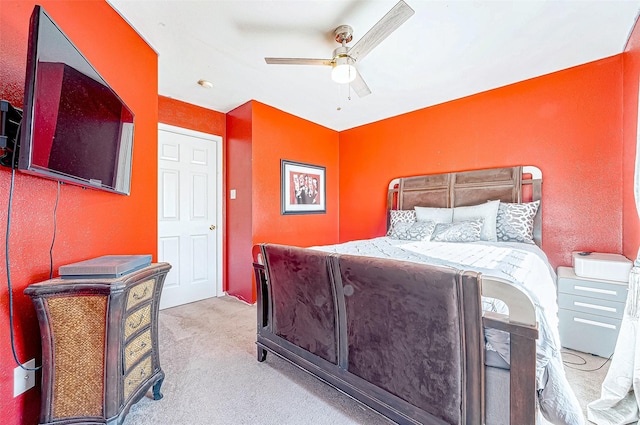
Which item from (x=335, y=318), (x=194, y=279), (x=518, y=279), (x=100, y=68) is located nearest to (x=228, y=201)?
(x=194, y=279)

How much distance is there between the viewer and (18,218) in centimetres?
Answer: 121

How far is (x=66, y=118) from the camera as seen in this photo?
125 cm

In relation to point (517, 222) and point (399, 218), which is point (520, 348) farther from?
point (399, 218)

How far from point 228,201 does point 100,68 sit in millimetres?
2109

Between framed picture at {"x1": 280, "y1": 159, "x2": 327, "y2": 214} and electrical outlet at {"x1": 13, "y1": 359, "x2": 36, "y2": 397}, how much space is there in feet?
8.81

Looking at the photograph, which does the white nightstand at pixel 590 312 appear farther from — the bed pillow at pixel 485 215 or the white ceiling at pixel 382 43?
the white ceiling at pixel 382 43

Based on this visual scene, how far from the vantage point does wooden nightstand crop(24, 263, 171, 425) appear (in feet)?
3.91

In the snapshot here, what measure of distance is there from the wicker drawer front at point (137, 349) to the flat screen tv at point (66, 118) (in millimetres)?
926

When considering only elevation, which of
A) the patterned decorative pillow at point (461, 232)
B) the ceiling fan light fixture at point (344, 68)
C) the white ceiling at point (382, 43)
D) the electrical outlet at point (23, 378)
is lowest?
the electrical outlet at point (23, 378)

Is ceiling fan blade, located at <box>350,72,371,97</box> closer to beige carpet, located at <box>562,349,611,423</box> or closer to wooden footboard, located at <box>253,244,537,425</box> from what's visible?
wooden footboard, located at <box>253,244,537,425</box>

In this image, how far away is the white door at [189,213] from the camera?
316cm

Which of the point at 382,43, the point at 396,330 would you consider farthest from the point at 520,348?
the point at 382,43

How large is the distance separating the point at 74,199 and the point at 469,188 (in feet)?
12.1

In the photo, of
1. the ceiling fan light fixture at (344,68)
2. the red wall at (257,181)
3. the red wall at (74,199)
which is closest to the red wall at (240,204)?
the red wall at (257,181)
